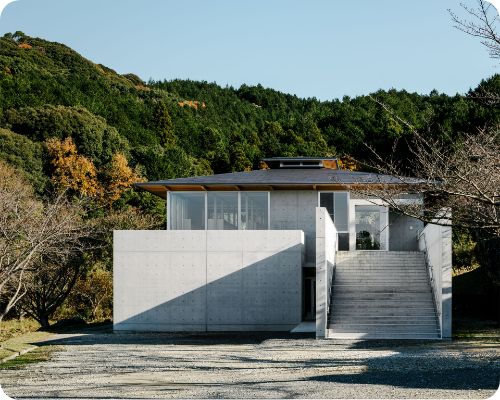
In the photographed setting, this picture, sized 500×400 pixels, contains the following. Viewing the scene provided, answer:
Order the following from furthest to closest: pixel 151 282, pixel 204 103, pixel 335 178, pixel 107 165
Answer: pixel 204 103 → pixel 107 165 → pixel 335 178 → pixel 151 282

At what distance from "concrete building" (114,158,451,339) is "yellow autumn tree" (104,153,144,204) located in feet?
61.3

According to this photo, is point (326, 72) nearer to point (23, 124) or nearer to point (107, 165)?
point (107, 165)

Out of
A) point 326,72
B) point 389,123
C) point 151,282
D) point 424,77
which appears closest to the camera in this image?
point 326,72

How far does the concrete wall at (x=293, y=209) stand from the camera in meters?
25.6

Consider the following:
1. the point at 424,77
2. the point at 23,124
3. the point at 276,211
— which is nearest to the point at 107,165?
the point at 23,124

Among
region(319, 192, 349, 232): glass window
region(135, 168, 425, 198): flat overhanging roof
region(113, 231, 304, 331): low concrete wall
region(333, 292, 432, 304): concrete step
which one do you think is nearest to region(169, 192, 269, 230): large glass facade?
region(135, 168, 425, 198): flat overhanging roof

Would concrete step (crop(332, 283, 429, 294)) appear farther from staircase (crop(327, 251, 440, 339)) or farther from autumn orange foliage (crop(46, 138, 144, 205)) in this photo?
autumn orange foliage (crop(46, 138, 144, 205))

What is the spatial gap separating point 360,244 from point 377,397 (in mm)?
14868

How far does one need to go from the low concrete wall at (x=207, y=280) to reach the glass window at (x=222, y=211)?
8.81 ft

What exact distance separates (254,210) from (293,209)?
1.20 meters

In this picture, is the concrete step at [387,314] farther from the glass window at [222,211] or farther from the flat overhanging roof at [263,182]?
the glass window at [222,211]

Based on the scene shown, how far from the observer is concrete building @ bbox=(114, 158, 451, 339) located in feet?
67.8

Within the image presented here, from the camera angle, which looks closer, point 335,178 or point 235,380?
point 235,380

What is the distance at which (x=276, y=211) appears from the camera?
25.6 metres
